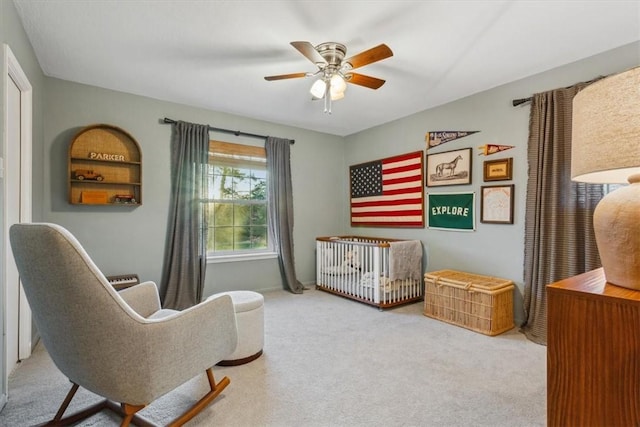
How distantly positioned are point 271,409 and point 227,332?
497 millimetres

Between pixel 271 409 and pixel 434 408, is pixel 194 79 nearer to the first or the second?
pixel 271 409

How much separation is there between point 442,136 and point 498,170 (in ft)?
2.60

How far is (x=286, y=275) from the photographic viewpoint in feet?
13.7

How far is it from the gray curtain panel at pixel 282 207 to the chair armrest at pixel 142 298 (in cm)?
223

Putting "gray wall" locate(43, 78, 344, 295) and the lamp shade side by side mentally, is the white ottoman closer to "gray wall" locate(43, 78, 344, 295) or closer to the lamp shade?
"gray wall" locate(43, 78, 344, 295)

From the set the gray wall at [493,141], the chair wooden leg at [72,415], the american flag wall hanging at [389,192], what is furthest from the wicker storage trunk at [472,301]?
the chair wooden leg at [72,415]

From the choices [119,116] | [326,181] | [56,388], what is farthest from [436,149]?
[56,388]

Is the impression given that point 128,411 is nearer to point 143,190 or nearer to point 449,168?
point 143,190

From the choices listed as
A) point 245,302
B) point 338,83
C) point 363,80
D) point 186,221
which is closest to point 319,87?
point 338,83

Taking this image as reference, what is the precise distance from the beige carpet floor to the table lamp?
3.71ft

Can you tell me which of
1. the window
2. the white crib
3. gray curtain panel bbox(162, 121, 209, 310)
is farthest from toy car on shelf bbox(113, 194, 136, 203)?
the white crib

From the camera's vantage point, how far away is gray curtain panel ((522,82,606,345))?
241 centimetres

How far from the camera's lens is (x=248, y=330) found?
2.20 meters

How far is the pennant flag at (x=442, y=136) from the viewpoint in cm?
337
